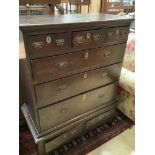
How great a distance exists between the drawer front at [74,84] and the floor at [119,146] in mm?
629

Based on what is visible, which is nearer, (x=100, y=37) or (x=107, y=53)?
(x=100, y=37)

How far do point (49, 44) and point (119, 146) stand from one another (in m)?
1.22

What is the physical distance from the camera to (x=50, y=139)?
1326 mm

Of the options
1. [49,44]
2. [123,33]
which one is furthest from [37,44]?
[123,33]

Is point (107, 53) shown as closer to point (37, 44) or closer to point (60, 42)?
point (60, 42)

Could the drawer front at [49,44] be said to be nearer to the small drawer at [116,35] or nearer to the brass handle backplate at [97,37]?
the brass handle backplate at [97,37]

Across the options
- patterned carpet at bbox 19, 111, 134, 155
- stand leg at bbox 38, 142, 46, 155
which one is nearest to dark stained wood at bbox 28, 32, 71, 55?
stand leg at bbox 38, 142, 46, 155

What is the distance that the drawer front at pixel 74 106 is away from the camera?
119 cm

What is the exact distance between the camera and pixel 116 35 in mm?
1269

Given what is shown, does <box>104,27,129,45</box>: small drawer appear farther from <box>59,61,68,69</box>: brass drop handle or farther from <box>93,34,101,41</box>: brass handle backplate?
<box>59,61,68,69</box>: brass drop handle

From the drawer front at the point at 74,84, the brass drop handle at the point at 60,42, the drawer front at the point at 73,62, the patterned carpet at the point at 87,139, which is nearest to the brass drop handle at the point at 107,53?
the drawer front at the point at 73,62

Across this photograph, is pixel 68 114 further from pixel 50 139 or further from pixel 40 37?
pixel 40 37
